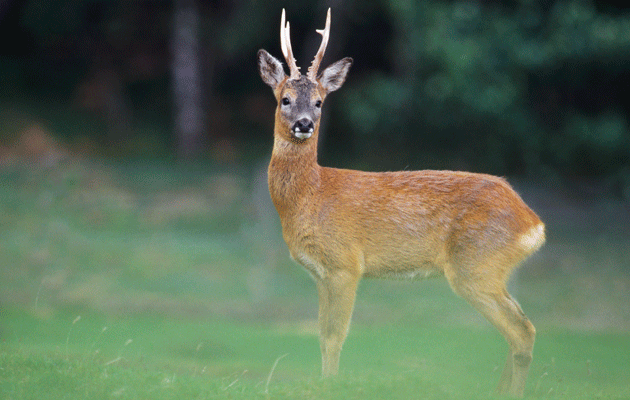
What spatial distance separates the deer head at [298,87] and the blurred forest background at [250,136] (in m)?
5.50

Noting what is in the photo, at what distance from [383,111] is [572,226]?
4134 mm

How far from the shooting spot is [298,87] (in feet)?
18.8

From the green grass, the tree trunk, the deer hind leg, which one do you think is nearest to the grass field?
the green grass

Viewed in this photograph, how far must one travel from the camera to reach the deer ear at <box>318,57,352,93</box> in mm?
5992

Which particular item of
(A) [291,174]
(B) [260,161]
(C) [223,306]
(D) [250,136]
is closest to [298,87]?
(A) [291,174]

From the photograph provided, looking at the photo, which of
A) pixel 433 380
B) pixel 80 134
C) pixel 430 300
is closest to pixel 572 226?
pixel 430 300

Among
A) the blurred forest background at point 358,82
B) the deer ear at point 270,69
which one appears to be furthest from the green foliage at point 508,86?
the deer ear at point 270,69

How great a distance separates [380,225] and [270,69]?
4.93 ft

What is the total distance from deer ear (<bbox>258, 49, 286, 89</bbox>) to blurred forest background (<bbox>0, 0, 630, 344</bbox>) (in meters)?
5.50

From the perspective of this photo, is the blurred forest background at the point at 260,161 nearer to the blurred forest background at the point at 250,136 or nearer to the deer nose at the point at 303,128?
the blurred forest background at the point at 250,136

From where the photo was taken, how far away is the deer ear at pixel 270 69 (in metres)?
5.95

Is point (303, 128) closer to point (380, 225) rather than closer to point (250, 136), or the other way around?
point (380, 225)

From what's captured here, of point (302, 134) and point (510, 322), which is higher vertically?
point (302, 134)

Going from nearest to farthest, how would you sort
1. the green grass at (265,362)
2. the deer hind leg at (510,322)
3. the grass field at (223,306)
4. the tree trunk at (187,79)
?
the green grass at (265,362) → the grass field at (223,306) → the deer hind leg at (510,322) → the tree trunk at (187,79)
